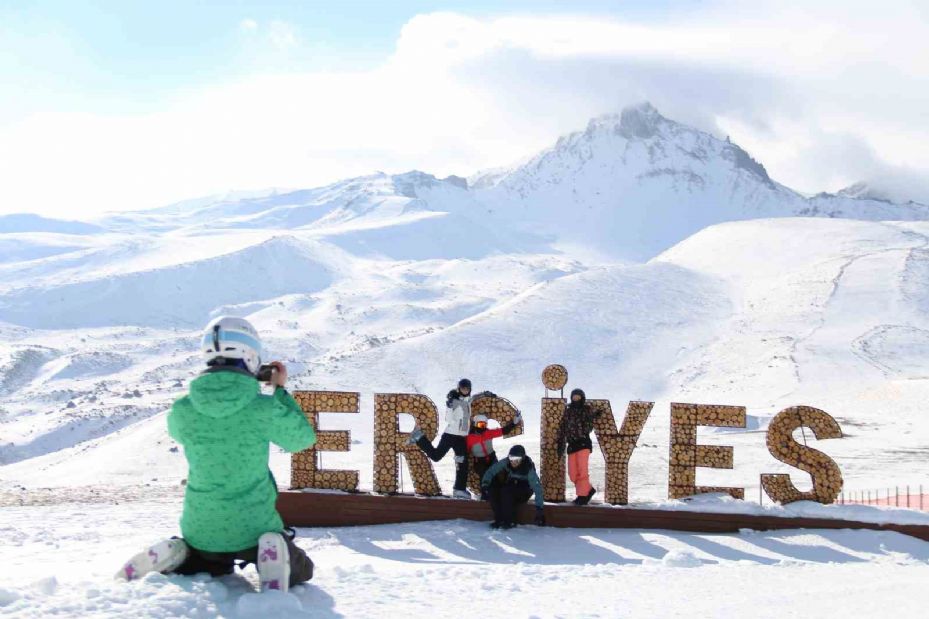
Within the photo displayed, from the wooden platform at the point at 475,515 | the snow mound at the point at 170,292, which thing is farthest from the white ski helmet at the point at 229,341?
the snow mound at the point at 170,292

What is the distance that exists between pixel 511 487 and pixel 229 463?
17.0 feet

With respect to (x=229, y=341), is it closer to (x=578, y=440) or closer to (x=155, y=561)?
(x=155, y=561)

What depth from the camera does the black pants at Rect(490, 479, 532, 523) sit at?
35.9 ft

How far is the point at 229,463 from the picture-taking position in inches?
257

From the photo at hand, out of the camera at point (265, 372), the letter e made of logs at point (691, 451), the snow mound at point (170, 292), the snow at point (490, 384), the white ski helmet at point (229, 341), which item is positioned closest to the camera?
the white ski helmet at point (229, 341)

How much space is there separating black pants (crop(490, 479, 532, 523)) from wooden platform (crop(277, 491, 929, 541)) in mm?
203

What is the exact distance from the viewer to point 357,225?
525 feet

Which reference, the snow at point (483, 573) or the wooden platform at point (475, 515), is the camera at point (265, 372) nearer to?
the snow at point (483, 573)

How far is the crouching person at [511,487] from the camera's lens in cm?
1093

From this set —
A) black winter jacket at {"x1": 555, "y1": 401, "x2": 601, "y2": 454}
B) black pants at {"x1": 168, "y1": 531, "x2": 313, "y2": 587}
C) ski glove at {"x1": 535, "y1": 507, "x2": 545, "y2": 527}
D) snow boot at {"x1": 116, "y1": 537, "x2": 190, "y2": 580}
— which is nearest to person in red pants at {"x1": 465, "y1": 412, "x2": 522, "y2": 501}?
black winter jacket at {"x1": 555, "y1": 401, "x2": 601, "y2": 454}

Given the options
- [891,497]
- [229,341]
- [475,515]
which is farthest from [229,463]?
[891,497]

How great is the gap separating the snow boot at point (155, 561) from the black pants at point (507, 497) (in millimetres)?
5067

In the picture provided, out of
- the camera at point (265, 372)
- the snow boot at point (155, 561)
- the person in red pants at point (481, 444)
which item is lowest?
the snow boot at point (155, 561)

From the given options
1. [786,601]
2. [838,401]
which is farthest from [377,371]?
[786,601]
